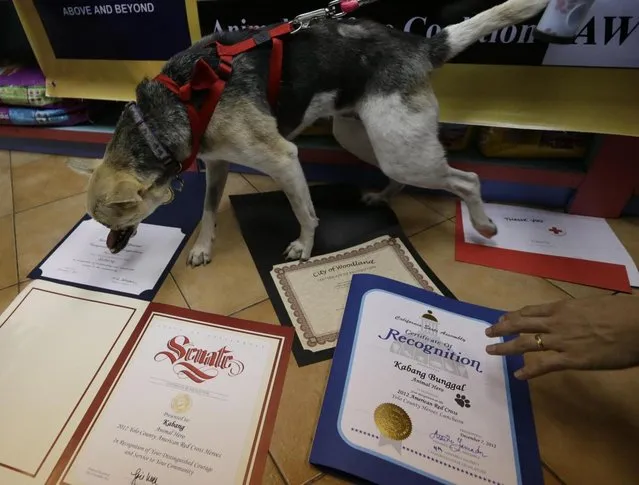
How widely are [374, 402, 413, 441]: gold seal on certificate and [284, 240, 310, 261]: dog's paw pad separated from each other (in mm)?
531

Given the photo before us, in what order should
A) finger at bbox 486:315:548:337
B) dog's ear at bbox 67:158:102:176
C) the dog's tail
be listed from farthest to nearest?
1. dog's ear at bbox 67:158:102:176
2. the dog's tail
3. finger at bbox 486:315:548:337

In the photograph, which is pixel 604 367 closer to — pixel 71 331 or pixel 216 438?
pixel 216 438

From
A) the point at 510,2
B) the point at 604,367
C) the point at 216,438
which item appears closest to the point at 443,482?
the point at 604,367

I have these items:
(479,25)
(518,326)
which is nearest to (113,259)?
(518,326)

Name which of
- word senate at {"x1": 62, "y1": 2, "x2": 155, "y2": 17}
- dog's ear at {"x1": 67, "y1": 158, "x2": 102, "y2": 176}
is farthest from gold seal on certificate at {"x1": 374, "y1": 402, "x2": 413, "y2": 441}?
word senate at {"x1": 62, "y1": 2, "x2": 155, "y2": 17}

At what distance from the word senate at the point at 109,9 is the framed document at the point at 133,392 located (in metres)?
0.95

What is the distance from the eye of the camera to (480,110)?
47.4 inches

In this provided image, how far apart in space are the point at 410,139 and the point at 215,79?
0.53m

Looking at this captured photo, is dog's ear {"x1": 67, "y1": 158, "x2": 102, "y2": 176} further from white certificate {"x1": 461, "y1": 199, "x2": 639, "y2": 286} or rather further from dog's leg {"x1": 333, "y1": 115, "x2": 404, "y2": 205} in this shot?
white certificate {"x1": 461, "y1": 199, "x2": 639, "y2": 286}

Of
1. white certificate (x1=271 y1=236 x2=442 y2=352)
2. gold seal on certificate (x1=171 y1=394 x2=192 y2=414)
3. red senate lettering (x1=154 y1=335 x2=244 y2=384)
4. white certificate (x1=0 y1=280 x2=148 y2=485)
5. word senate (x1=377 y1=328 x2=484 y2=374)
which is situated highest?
word senate (x1=377 y1=328 x2=484 y2=374)

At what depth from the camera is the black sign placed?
127 centimetres

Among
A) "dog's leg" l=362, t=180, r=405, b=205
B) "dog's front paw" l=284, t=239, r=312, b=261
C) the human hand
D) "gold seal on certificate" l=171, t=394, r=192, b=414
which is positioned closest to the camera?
the human hand
